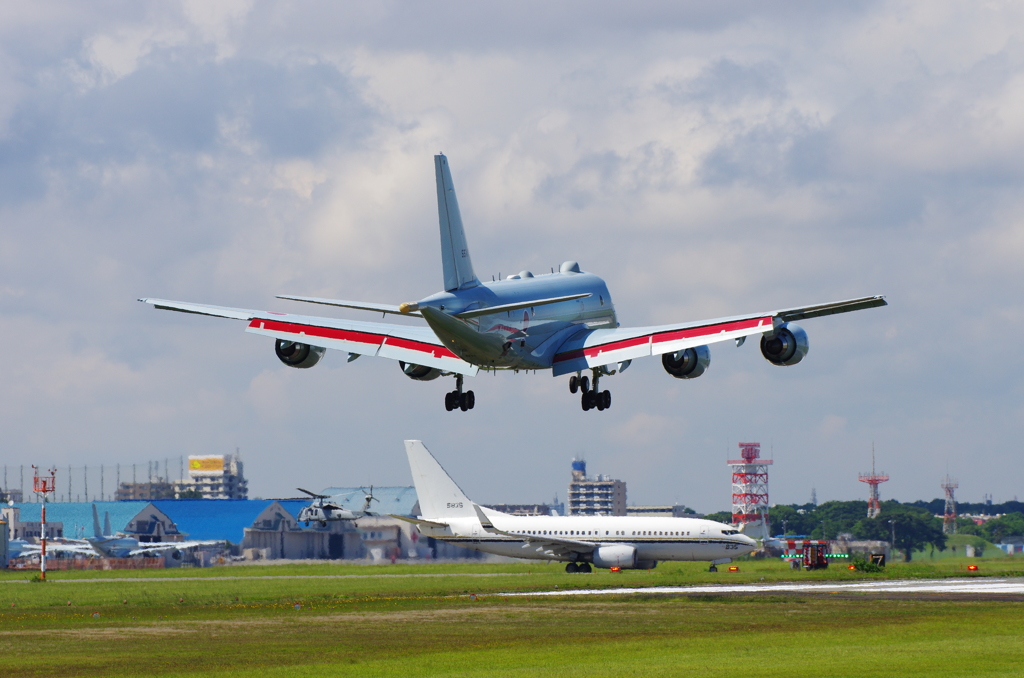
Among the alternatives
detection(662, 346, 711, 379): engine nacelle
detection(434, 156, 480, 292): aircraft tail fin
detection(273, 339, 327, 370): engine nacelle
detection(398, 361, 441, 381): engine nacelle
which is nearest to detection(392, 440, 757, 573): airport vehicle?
detection(662, 346, 711, 379): engine nacelle

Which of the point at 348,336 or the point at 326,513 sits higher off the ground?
the point at 348,336

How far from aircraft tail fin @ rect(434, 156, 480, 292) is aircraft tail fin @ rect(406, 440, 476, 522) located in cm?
→ 6890

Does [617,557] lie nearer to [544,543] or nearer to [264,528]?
[544,543]

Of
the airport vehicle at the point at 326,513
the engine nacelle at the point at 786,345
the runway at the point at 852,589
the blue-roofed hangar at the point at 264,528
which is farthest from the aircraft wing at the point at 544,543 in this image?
the engine nacelle at the point at 786,345

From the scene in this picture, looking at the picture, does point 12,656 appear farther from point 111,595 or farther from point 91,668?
point 111,595

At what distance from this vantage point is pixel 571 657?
1991 inches

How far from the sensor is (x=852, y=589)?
8775 centimetres

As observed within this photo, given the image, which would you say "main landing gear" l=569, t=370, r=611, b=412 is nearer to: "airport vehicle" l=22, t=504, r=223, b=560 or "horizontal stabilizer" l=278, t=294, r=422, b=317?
"horizontal stabilizer" l=278, t=294, r=422, b=317

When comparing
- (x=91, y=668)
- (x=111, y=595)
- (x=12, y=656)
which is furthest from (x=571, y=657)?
(x=111, y=595)

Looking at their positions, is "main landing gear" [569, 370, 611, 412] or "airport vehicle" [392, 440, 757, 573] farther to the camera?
"airport vehicle" [392, 440, 757, 573]

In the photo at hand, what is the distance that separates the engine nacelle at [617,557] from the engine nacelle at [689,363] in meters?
52.7

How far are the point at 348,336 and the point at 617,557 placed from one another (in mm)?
59871

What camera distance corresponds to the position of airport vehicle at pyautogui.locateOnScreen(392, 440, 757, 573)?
109250 millimetres

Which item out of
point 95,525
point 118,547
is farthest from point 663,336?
point 95,525
